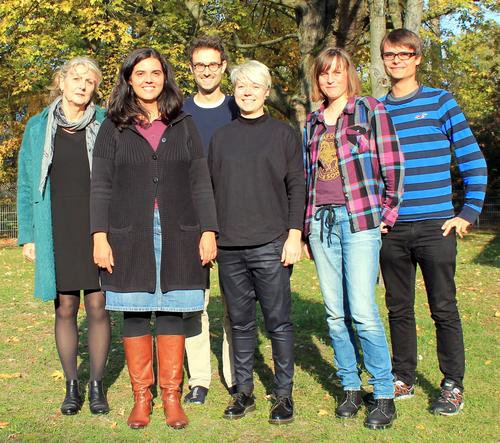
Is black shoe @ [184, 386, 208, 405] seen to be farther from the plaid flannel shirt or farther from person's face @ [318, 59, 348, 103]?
person's face @ [318, 59, 348, 103]

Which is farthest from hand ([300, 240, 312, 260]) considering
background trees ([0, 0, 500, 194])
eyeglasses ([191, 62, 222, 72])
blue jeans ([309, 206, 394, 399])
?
background trees ([0, 0, 500, 194])

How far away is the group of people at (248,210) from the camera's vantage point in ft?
13.6

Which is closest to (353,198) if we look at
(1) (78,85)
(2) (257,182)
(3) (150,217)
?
(2) (257,182)

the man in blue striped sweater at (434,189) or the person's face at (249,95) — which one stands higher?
the person's face at (249,95)

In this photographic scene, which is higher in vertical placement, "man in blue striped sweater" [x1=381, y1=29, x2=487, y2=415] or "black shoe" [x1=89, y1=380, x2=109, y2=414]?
"man in blue striped sweater" [x1=381, y1=29, x2=487, y2=415]

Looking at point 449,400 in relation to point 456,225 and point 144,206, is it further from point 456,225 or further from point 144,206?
point 144,206

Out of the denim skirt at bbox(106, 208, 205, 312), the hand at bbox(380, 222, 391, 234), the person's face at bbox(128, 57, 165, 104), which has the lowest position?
the denim skirt at bbox(106, 208, 205, 312)

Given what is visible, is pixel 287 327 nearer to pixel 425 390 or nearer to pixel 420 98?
pixel 425 390

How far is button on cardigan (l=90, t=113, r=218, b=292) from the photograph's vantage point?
415 cm

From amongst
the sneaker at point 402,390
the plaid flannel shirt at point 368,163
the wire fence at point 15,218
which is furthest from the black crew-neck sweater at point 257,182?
the wire fence at point 15,218

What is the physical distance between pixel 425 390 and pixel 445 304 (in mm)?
884

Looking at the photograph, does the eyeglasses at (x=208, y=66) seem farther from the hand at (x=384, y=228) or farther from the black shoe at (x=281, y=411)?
the black shoe at (x=281, y=411)

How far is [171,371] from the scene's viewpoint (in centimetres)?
431

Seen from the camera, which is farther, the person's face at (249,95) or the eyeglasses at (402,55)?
the eyeglasses at (402,55)
